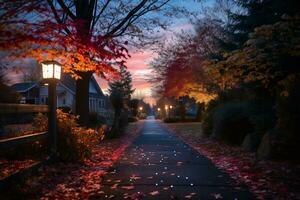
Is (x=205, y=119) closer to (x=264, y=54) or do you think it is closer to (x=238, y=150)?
(x=238, y=150)

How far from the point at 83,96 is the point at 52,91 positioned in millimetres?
7181

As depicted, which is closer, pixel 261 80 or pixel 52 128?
pixel 52 128

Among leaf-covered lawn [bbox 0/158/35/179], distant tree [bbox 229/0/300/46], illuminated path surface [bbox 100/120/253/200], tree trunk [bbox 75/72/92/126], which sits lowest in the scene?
illuminated path surface [bbox 100/120/253/200]

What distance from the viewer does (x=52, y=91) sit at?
34.8ft

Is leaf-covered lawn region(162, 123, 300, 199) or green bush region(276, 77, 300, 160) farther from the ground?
green bush region(276, 77, 300, 160)

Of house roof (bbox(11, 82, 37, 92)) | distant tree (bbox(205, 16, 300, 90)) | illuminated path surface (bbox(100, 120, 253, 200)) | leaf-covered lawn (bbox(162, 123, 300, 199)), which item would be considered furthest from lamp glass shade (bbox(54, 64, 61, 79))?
house roof (bbox(11, 82, 37, 92))

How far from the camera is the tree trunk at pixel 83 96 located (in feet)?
57.5

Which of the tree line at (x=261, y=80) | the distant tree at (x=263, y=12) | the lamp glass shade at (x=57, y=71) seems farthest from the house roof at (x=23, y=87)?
the lamp glass shade at (x=57, y=71)

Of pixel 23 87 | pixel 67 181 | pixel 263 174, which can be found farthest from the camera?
pixel 23 87

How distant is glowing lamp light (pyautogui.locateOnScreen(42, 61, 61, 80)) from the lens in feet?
35.1

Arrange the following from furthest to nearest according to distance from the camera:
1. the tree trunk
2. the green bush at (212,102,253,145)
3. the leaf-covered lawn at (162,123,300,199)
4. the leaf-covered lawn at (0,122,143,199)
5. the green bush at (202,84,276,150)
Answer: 1. the tree trunk
2. the green bush at (212,102,253,145)
3. the green bush at (202,84,276,150)
4. the leaf-covered lawn at (162,123,300,199)
5. the leaf-covered lawn at (0,122,143,199)

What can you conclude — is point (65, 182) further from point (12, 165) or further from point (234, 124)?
point (234, 124)

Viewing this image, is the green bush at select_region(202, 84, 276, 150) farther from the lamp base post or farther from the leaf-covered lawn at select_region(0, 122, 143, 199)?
the lamp base post

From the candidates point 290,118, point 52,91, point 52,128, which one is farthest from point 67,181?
point 290,118
